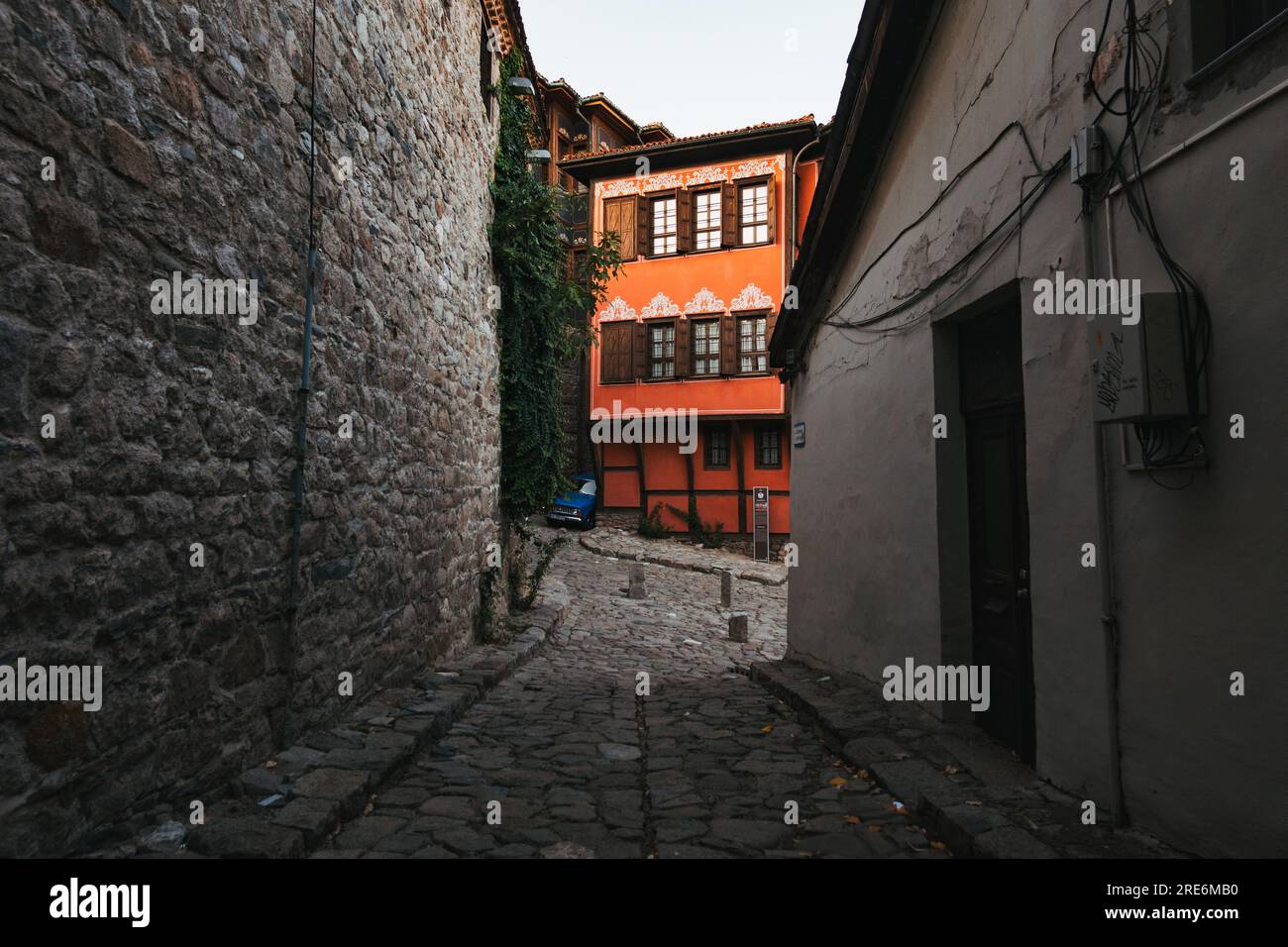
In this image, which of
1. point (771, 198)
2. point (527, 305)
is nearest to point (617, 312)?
point (771, 198)

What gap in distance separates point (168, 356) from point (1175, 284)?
3.46 m

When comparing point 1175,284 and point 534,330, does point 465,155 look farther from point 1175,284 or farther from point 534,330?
point 1175,284

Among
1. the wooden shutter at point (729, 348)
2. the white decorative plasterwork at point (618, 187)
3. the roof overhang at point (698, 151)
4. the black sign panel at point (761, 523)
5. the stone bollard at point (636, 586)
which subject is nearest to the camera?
the stone bollard at point (636, 586)

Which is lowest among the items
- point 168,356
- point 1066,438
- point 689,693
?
point 689,693

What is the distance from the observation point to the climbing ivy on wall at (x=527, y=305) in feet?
28.0

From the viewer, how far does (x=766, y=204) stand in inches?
731

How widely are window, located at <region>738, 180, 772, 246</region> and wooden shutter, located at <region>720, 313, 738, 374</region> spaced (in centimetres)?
185

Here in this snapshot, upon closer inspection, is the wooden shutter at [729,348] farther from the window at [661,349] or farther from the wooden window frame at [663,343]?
the window at [661,349]

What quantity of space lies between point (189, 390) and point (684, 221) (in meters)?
17.0

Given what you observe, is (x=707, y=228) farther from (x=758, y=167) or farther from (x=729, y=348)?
(x=729, y=348)

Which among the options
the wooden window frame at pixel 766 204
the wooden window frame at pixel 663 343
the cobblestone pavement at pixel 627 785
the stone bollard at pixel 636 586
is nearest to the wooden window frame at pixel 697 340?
the wooden window frame at pixel 663 343

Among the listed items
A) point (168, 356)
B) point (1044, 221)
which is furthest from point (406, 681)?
point (1044, 221)

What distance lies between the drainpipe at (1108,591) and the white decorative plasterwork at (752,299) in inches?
607
